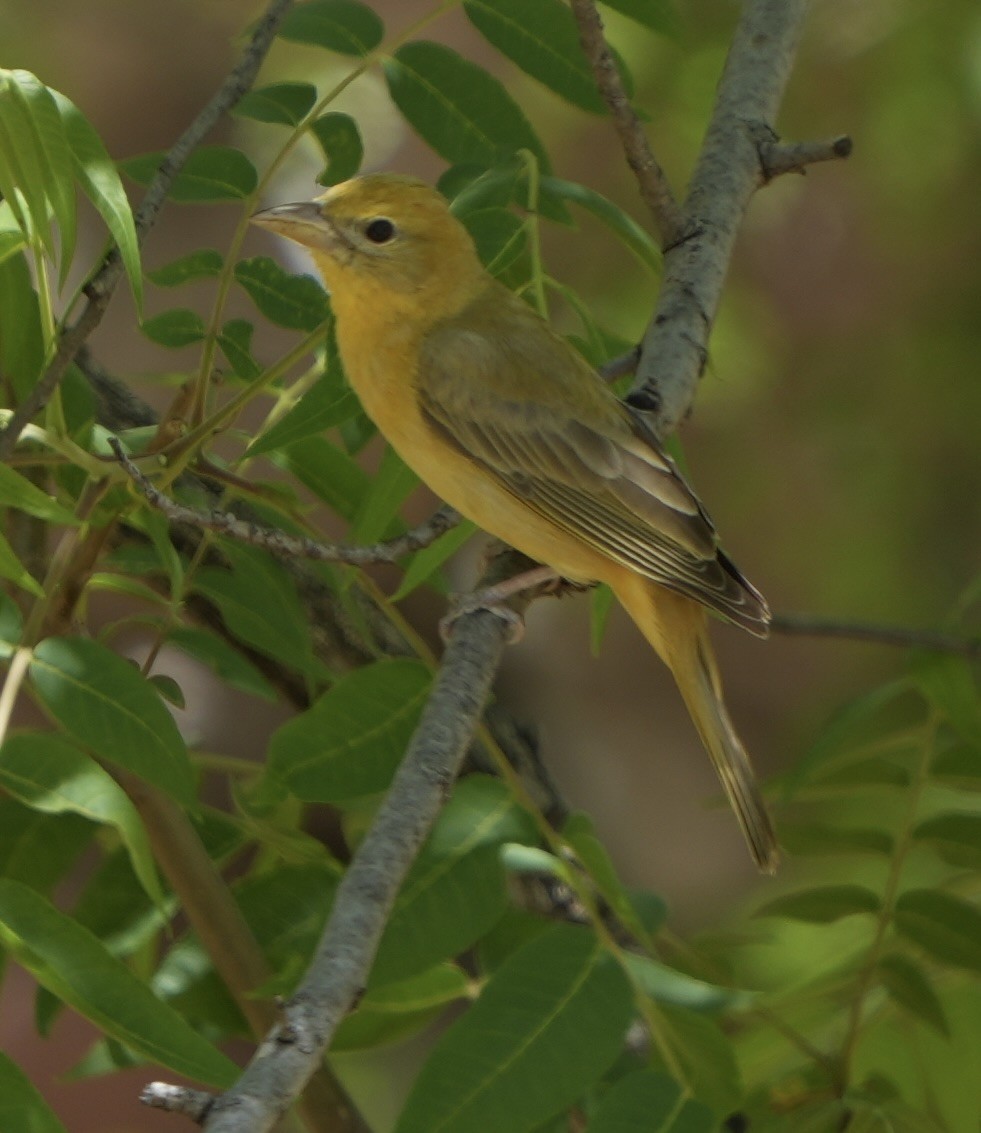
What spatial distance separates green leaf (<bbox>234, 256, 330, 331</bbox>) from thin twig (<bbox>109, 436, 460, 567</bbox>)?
525 millimetres

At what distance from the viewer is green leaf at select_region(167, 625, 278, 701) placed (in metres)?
3.20

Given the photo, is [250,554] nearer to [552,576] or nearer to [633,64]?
[552,576]

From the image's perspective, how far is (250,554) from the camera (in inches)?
127

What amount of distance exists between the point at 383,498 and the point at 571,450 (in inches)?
35.7

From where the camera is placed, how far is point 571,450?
13.1ft

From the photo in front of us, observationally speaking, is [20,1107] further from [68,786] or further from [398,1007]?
[398,1007]

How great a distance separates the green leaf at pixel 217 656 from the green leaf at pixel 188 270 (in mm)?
707

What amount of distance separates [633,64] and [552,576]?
101 inches

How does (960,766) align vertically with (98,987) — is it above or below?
below

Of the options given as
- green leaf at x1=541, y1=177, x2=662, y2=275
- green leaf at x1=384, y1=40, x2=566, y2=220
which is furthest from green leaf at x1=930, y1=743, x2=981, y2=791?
green leaf at x1=384, y1=40, x2=566, y2=220

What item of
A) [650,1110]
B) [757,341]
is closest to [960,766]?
[650,1110]

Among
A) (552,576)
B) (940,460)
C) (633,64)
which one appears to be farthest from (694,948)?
(940,460)

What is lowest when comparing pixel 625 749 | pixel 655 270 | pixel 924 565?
pixel 625 749

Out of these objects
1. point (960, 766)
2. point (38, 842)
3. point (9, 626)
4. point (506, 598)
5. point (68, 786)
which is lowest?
point (38, 842)
